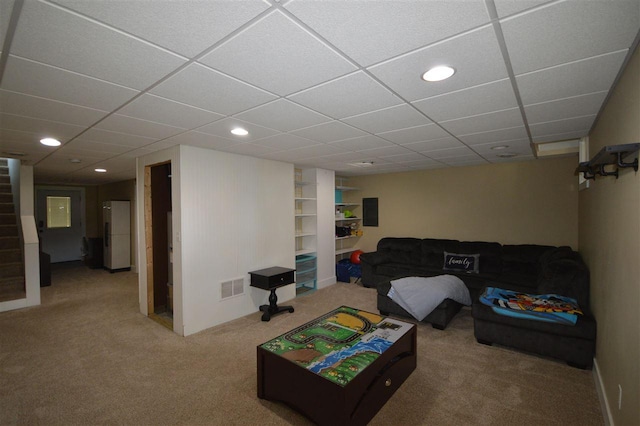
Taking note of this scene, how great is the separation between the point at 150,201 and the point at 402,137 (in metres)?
3.56

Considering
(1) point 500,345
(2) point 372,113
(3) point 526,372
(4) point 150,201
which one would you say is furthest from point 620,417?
(4) point 150,201

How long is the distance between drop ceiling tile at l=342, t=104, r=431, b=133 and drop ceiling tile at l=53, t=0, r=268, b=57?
56.6 inches

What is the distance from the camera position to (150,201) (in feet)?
13.7

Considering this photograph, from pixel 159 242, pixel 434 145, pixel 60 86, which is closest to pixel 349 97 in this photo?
pixel 60 86

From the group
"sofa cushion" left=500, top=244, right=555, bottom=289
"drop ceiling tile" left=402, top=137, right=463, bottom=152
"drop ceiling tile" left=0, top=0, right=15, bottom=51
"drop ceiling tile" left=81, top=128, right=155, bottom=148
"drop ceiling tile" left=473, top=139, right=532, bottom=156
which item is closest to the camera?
"drop ceiling tile" left=0, top=0, right=15, bottom=51

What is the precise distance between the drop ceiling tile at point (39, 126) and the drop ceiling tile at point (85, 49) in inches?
53.6

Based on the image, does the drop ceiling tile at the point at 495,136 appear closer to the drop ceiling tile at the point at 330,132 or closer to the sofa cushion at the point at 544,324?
the drop ceiling tile at the point at 330,132

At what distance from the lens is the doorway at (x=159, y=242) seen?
420 cm

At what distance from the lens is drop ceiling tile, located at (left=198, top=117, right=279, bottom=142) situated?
265 centimetres

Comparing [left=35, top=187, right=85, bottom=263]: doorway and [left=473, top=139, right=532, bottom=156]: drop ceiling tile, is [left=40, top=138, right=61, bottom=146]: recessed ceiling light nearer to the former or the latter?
[left=473, top=139, right=532, bottom=156]: drop ceiling tile

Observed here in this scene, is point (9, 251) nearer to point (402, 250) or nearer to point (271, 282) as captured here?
point (271, 282)

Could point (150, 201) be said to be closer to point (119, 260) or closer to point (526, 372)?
point (119, 260)

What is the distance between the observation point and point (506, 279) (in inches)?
173

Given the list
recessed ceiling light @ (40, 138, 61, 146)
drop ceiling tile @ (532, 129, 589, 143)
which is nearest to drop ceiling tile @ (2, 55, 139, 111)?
recessed ceiling light @ (40, 138, 61, 146)
